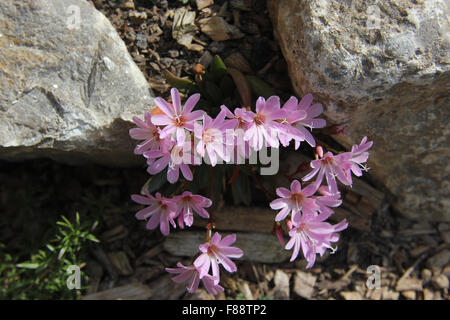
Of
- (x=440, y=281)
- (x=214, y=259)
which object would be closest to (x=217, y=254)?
(x=214, y=259)

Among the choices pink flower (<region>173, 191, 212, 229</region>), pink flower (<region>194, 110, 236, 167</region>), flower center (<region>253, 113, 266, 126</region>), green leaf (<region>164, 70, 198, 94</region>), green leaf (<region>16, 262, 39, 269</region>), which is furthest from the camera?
green leaf (<region>16, 262, 39, 269</region>)

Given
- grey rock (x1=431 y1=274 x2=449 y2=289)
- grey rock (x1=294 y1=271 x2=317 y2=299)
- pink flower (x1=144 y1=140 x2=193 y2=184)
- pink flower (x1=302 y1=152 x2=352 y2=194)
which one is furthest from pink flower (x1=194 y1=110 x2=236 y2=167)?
grey rock (x1=431 y1=274 x2=449 y2=289)

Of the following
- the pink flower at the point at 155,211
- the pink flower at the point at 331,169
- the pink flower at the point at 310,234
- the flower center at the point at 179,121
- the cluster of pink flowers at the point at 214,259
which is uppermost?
the flower center at the point at 179,121

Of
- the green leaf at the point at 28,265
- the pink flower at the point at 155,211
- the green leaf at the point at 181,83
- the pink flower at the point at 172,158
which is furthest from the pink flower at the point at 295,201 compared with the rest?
the green leaf at the point at 28,265

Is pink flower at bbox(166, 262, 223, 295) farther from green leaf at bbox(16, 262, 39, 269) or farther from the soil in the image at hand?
green leaf at bbox(16, 262, 39, 269)

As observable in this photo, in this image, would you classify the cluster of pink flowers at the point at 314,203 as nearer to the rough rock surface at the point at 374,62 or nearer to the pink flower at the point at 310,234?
the pink flower at the point at 310,234
